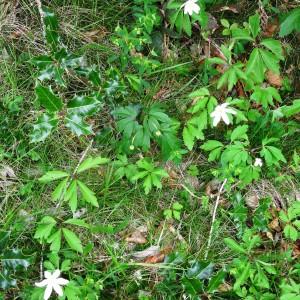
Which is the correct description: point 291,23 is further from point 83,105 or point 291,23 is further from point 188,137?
point 83,105

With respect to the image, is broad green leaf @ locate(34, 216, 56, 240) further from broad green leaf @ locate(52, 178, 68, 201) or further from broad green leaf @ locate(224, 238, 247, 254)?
broad green leaf @ locate(224, 238, 247, 254)

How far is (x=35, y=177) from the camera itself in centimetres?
248

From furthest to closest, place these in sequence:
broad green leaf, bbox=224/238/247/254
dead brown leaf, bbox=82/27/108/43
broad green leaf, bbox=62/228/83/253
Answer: dead brown leaf, bbox=82/27/108/43, broad green leaf, bbox=224/238/247/254, broad green leaf, bbox=62/228/83/253

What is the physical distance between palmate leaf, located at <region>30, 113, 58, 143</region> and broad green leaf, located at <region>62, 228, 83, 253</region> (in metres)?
0.46

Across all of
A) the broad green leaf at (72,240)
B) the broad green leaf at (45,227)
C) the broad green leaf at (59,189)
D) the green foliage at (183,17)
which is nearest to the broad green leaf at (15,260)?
the broad green leaf at (45,227)

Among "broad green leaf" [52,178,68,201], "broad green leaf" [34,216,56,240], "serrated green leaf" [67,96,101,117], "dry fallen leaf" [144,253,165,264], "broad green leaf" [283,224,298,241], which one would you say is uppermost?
"serrated green leaf" [67,96,101,117]

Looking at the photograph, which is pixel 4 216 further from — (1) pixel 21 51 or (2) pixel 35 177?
(1) pixel 21 51

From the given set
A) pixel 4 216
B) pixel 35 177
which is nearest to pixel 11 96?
pixel 35 177

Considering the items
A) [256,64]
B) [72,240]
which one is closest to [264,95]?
[256,64]

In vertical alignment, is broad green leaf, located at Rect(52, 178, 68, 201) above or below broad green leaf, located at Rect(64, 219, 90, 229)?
above

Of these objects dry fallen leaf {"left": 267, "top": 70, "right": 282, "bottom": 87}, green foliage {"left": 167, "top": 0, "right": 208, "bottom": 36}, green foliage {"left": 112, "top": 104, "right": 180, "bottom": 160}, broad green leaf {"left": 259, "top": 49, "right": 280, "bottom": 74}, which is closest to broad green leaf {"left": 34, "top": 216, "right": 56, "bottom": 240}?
green foliage {"left": 112, "top": 104, "right": 180, "bottom": 160}

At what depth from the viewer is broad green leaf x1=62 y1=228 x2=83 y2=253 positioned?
2193mm

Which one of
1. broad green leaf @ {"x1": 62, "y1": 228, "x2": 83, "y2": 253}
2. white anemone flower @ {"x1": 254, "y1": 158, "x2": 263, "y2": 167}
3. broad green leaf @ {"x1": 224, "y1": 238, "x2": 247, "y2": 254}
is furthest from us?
white anemone flower @ {"x1": 254, "y1": 158, "x2": 263, "y2": 167}

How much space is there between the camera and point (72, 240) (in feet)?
7.20
